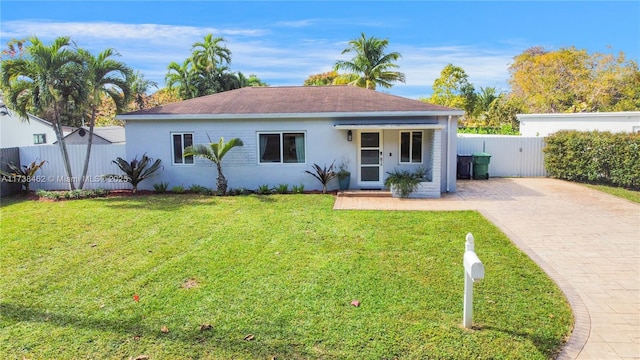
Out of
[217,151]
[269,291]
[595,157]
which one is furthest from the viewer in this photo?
[595,157]

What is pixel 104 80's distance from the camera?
13570mm

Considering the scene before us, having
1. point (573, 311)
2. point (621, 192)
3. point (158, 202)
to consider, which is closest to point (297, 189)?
point (158, 202)

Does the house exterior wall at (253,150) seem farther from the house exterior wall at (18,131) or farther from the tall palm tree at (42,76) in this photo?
the house exterior wall at (18,131)

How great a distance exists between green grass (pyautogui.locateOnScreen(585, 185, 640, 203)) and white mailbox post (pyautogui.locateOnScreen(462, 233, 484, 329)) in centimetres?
1066

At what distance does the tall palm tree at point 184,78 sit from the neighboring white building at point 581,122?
23.3 metres

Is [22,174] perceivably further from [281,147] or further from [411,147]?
[411,147]

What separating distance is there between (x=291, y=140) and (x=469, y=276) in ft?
33.8

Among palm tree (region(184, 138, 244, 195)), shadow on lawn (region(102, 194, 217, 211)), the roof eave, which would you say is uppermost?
the roof eave

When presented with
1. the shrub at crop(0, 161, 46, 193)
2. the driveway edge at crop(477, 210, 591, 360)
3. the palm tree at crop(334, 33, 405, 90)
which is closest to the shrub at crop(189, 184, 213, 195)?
the shrub at crop(0, 161, 46, 193)

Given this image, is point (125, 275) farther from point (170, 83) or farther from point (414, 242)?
point (170, 83)

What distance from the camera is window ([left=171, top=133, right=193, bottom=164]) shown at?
560 inches

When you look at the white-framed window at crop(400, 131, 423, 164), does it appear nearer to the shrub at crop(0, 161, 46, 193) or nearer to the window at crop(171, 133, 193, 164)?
the window at crop(171, 133, 193, 164)

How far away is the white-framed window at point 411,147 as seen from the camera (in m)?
13.8

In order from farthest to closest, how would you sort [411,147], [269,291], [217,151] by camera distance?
[411,147] < [217,151] < [269,291]
